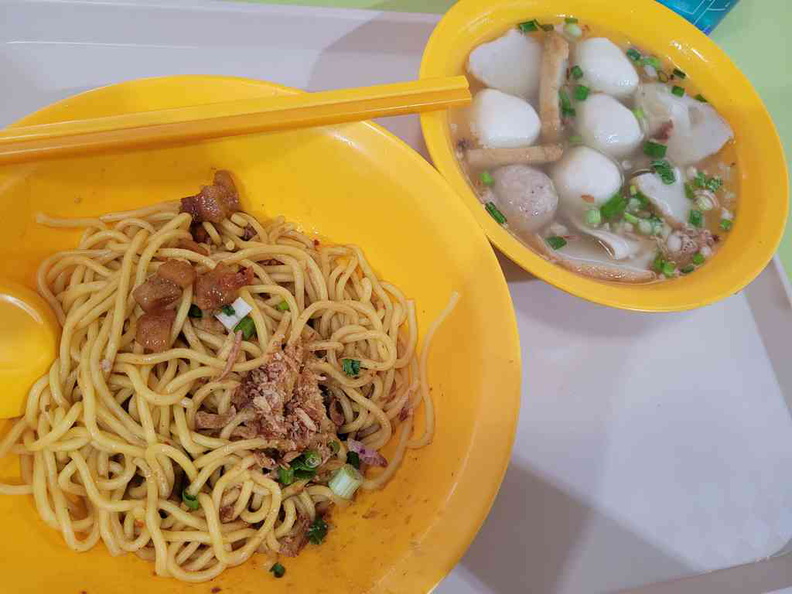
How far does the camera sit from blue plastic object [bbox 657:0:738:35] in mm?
1829

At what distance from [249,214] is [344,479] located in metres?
0.67

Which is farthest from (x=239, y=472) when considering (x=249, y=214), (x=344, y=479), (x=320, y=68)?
(x=320, y=68)

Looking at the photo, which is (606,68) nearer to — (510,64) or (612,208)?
(510,64)

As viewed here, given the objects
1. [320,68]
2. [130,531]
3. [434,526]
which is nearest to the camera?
[434,526]

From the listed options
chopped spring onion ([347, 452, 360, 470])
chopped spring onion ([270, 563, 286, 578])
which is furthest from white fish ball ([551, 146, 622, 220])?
chopped spring onion ([270, 563, 286, 578])

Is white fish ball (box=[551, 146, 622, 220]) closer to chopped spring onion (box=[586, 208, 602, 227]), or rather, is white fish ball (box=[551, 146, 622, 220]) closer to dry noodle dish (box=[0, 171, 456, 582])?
chopped spring onion (box=[586, 208, 602, 227])

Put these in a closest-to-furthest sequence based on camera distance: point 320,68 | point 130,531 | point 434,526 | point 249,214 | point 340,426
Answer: point 434,526 < point 130,531 < point 340,426 < point 249,214 < point 320,68

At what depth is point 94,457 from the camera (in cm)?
106

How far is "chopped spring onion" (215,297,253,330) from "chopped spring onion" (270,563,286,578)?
1.59 ft

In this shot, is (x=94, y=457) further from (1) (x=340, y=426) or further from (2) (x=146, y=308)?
(1) (x=340, y=426)

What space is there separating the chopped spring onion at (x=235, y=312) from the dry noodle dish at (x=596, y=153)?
64 centimetres

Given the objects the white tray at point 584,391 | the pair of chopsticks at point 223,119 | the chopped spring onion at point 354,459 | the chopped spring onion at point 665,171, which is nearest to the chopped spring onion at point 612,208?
the chopped spring onion at point 665,171

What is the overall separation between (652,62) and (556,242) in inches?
31.0

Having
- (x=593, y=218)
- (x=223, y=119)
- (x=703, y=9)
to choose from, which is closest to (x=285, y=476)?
(x=223, y=119)
